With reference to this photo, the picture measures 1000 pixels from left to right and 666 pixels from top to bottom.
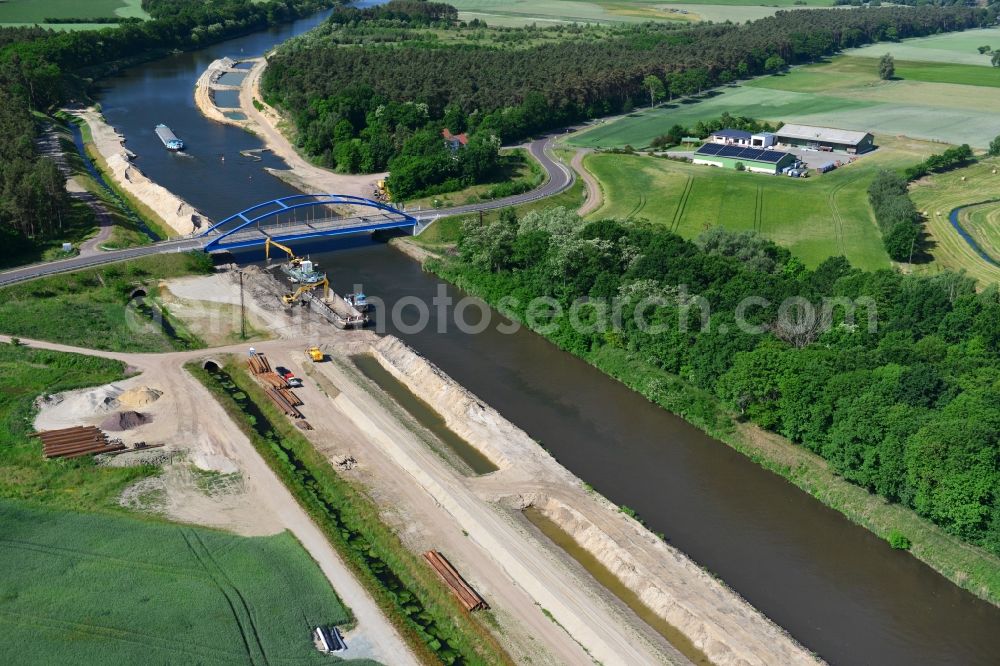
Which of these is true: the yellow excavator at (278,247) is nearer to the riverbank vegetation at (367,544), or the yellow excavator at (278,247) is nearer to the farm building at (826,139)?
the riverbank vegetation at (367,544)

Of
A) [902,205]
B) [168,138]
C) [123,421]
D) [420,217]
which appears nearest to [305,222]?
[420,217]

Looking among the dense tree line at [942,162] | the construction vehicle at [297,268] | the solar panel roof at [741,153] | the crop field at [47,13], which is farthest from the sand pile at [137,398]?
the crop field at [47,13]

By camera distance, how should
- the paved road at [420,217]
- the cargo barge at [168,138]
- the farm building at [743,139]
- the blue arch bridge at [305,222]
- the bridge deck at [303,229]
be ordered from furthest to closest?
the farm building at [743,139]
the cargo barge at [168,138]
the blue arch bridge at [305,222]
the bridge deck at [303,229]
the paved road at [420,217]

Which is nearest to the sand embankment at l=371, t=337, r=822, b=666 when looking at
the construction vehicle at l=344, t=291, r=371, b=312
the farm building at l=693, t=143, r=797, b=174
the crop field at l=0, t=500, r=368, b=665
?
the crop field at l=0, t=500, r=368, b=665

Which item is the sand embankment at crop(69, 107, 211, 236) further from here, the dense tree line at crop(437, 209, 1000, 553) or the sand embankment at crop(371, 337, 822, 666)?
the sand embankment at crop(371, 337, 822, 666)

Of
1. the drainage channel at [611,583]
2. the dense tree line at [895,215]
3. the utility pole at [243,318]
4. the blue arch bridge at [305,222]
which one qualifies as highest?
the dense tree line at [895,215]

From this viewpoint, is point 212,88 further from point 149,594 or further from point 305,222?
point 149,594
